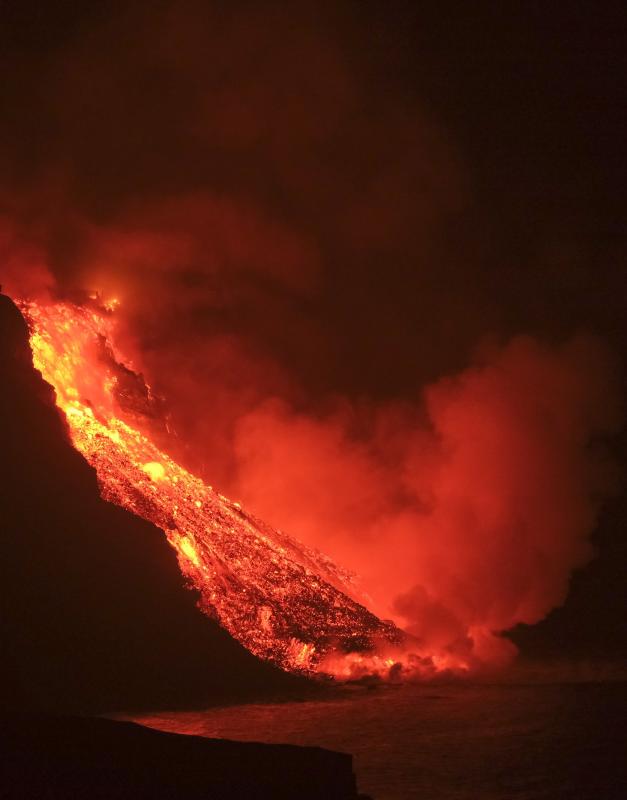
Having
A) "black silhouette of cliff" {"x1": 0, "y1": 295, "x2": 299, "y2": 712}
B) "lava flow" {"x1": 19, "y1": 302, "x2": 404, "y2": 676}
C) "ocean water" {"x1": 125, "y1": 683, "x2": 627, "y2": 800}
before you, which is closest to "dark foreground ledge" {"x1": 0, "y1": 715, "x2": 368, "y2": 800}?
"ocean water" {"x1": 125, "y1": 683, "x2": 627, "y2": 800}

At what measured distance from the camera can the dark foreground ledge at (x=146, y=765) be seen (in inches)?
478

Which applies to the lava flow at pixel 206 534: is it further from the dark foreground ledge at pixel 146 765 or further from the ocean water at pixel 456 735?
the dark foreground ledge at pixel 146 765

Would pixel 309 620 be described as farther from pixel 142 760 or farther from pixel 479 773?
pixel 142 760

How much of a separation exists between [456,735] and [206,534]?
13.1 meters

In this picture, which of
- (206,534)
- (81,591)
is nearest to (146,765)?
(81,591)

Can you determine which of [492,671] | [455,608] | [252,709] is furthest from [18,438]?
[455,608]

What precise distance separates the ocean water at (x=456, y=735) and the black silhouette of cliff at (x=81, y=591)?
214cm

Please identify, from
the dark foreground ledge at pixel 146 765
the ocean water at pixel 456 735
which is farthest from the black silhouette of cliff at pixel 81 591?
the dark foreground ledge at pixel 146 765

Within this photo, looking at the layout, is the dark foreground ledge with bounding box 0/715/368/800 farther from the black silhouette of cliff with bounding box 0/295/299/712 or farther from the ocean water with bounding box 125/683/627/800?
the black silhouette of cliff with bounding box 0/295/299/712

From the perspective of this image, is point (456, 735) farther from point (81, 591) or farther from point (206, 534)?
point (206, 534)

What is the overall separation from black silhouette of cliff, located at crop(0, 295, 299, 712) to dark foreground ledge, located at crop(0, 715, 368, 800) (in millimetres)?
11249

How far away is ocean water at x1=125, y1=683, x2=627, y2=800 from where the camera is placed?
1967 cm

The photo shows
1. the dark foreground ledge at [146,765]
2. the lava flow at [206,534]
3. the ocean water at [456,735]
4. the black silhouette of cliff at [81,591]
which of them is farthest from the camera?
the lava flow at [206,534]

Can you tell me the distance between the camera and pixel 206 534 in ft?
108
